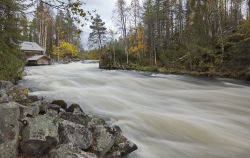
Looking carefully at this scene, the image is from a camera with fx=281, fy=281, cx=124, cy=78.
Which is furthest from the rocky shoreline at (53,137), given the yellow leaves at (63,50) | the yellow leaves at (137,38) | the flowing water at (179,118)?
the yellow leaves at (63,50)

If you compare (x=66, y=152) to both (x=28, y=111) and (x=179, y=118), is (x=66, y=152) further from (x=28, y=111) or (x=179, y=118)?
(x=179, y=118)

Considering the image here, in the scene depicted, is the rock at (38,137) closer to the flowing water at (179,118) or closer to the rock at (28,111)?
the rock at (28,111)

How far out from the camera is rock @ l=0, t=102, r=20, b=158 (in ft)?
15.6

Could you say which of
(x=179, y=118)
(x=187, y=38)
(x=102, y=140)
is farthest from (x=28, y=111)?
(x=187, y=38)

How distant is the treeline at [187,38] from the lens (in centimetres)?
2228

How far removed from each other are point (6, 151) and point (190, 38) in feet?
82.4

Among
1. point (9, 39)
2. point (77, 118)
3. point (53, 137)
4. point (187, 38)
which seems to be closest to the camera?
point (53, 137)

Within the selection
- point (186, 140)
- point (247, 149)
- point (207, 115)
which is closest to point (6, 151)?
point (186, 140)

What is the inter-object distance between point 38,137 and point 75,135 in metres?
0.85

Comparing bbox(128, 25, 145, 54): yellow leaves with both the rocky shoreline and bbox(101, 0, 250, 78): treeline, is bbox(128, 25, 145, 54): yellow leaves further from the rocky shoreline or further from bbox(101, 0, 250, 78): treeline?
the rocky shoreline

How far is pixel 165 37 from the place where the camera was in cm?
4041

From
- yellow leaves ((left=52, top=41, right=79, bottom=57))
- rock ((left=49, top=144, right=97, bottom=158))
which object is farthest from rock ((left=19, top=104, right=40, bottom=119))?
yellow leaves ((left=52, top=41, right=79, bottom=57))

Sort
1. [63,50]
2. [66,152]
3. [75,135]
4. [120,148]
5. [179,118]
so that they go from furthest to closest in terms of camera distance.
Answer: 1. [63,50]
2. [179,118]
3. [120,148]
4. [75,135]
5. [66,152]

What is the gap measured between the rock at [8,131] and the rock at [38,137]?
197 mm
